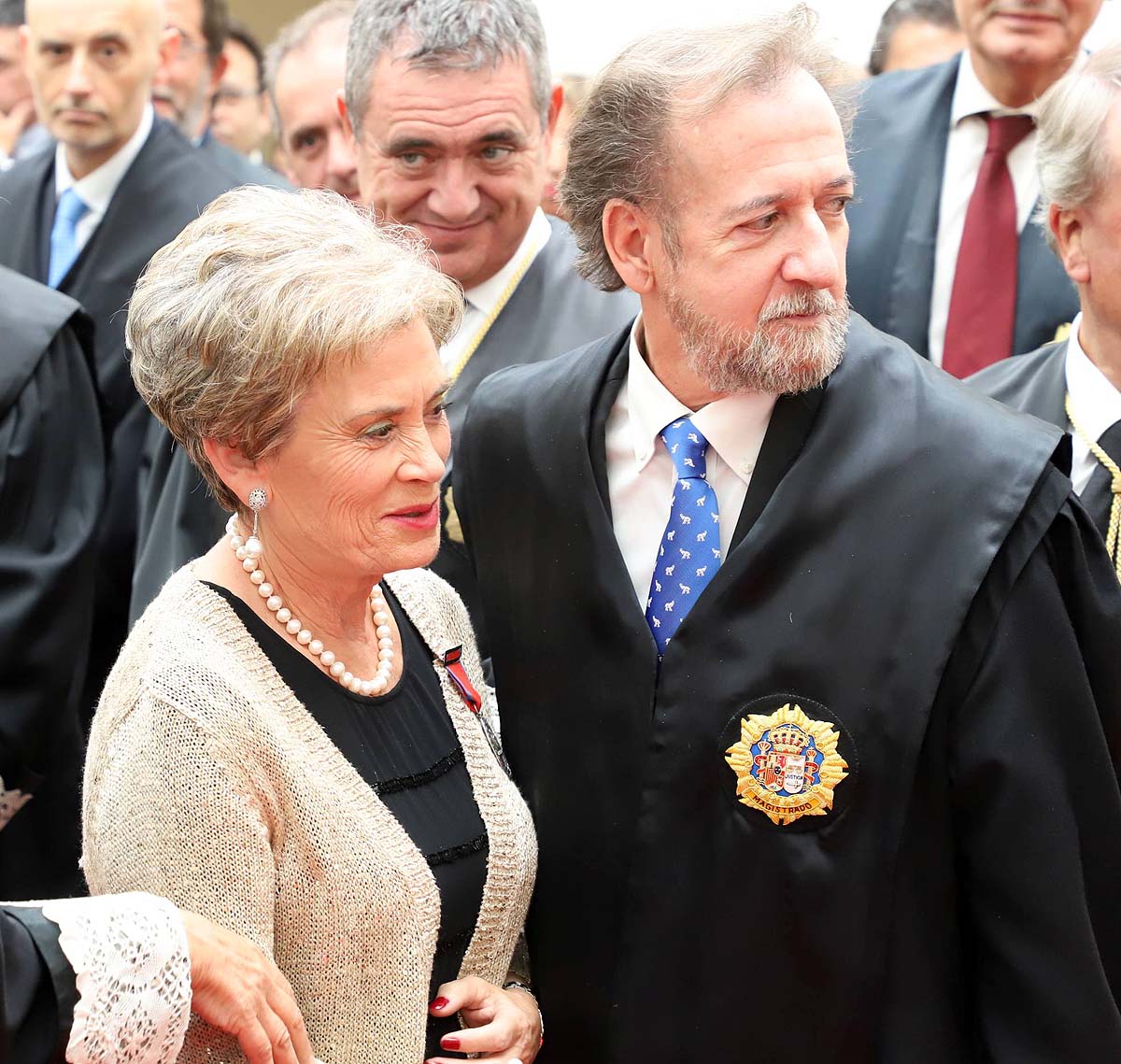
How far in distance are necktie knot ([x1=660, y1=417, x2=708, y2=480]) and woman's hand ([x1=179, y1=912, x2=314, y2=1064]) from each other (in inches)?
39.2

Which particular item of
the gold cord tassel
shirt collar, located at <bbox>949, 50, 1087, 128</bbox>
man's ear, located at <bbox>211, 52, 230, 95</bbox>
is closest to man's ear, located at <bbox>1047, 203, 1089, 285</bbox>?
the gold cord tassel

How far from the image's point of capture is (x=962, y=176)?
13.5 ft

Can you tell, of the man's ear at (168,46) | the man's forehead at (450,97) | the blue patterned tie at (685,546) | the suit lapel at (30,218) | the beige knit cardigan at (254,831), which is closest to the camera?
the beige knit cardigan at (254,831)

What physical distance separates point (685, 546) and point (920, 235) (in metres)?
1.70

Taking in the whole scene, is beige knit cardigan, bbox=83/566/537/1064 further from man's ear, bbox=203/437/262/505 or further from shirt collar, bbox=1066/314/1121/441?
shirt collar, bbox=1066/314/1121/441

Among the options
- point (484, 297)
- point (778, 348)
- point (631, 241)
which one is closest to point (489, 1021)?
point (778, 348)

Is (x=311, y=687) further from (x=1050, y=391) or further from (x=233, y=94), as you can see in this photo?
(x=233, y=94)

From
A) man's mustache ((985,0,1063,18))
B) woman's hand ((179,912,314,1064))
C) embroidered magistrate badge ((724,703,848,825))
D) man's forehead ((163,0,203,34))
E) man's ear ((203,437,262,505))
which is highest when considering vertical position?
man's forehead ((163,0,203,34))

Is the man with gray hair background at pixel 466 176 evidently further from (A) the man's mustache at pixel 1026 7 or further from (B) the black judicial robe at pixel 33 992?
(B) the black judicial robe at pixel 33 992

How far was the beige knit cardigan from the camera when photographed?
2.31 m

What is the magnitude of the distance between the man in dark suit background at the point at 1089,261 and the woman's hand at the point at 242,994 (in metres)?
1.71

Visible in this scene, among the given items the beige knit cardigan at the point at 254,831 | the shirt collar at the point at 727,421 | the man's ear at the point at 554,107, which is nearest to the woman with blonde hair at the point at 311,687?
the beige knit cardigan at the point at 254,831

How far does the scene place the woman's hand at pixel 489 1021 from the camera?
2.58 metres

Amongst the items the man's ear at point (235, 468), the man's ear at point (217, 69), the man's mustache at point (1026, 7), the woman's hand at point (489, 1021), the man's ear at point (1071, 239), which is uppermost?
the man's ear at point (217, 69)
